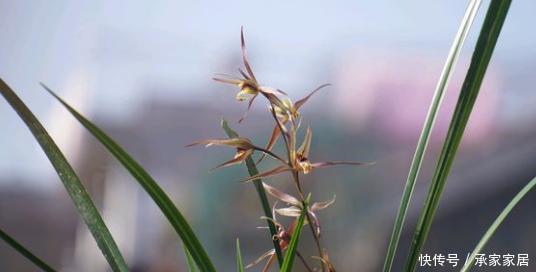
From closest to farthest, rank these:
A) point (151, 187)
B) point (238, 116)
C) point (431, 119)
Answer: point (151, 187)
point (431, 119)
point (238, 116)

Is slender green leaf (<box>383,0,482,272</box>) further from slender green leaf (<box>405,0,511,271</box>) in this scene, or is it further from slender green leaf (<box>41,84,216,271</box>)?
slender green leaf (<box>41,84,216,271</box>)

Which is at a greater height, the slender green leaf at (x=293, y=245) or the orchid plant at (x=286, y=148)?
the orchid plant at (x=286, y=148)

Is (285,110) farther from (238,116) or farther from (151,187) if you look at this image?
(238,116)

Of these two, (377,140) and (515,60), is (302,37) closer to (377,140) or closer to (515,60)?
(377,140)

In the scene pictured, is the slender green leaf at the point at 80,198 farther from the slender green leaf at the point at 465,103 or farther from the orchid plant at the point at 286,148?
the slender green leaf at the point at 465,103

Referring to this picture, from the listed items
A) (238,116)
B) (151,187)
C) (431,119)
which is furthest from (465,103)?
(238,116)

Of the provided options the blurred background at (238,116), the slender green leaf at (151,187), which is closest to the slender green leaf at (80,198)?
the slender green leaf at (151,187)

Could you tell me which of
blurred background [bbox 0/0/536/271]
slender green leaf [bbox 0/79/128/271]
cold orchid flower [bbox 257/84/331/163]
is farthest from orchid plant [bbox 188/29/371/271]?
blurred background [bbox 0/0/536/271]
